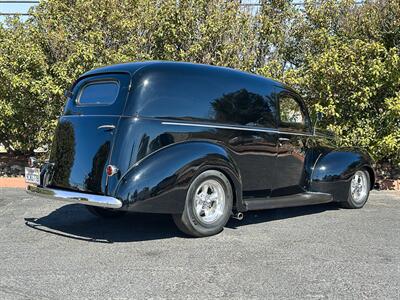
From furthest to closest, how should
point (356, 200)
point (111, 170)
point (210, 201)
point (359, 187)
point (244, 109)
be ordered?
point (359, 187) < point (356, 200) < point (244, 109) < point (210, 201) < point (111, 170)

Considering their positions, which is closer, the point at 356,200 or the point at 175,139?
the point at 175,139

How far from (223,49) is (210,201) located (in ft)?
17.7

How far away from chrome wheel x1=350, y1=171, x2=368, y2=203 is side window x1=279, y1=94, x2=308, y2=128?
1.29m

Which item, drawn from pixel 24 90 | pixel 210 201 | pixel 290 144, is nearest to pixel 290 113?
pixel 290 144

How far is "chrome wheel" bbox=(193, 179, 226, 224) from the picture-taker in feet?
18.2

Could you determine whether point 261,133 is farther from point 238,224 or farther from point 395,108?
point 395,108

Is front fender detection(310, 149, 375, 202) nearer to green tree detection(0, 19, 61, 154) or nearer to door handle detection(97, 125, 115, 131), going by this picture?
door handle detection(97, 125, 115, 131)

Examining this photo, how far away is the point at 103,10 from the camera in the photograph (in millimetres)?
10086

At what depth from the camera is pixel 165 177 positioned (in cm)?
510

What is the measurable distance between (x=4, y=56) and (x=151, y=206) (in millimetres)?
6199

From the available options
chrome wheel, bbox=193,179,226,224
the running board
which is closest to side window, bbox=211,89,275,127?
chrome wheel, bbox=193,179,226,224

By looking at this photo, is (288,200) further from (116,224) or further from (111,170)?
(111,170)

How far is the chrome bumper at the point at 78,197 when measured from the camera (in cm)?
493

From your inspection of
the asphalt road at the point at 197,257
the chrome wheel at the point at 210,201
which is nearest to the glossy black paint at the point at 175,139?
the chrome wheel at the point at 210,201
